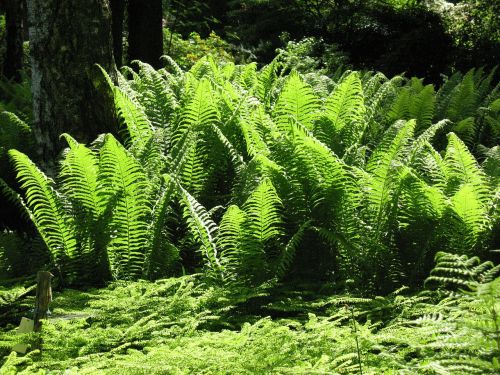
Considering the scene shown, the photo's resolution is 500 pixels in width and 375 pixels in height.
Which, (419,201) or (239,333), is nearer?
(239,333)

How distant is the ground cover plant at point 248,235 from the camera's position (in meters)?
3.10

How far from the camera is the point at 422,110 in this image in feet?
19.0

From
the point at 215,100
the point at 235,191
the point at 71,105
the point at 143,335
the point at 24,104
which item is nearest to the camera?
the point at 143,335

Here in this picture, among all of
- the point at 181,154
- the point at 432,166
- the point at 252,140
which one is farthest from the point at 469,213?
the point at 181,154

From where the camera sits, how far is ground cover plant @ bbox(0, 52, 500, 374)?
10.2 ft

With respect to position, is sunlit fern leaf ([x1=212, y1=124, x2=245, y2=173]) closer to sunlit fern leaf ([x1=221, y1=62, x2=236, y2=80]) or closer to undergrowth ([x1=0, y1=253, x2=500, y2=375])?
undergrowth ([x1=0, y1=253, x2=500, y2=375])

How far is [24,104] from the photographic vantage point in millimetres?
6727

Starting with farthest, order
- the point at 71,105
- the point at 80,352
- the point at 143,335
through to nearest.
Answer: the point at 71,105, the point at 143,335, the point at 80,352

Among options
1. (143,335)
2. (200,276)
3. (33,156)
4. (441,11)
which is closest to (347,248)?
(200,276)

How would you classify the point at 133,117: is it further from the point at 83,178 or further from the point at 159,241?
the point at 159,241

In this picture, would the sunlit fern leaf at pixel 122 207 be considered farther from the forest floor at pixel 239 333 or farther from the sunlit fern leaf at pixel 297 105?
the sunlit fern leaf at pixel 297 105

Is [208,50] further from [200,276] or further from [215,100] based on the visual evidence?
Answer: [200,276]

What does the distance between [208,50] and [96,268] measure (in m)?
10.00

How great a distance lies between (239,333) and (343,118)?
7.65 feet
